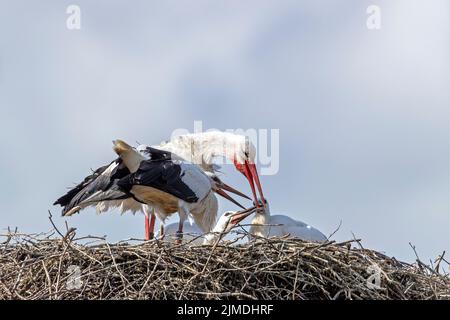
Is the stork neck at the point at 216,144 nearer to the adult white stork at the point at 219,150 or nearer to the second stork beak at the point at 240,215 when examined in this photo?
the adult white stork at the point at 219,150

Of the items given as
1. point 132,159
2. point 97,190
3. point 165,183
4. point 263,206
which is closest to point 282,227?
point 263,206

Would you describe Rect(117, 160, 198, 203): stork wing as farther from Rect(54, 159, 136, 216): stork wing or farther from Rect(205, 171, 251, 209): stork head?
Rect(205, 171, 251, 209): stork head

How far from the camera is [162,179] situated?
27.9ft

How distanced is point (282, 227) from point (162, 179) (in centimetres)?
113

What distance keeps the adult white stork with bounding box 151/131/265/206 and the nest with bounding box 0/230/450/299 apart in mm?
2317

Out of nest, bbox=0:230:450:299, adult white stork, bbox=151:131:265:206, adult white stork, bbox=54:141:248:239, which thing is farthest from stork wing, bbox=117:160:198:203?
nest, bbox=0:230:450:299

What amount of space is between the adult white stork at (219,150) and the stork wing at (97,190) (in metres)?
0.68

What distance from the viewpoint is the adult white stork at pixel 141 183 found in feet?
27.4

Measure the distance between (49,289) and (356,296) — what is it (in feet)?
6.17

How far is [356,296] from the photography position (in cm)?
670

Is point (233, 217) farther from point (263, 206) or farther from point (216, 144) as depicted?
point (216, 144)

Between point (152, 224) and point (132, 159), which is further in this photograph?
point (152, 224)
